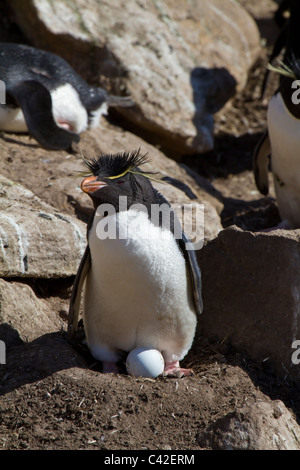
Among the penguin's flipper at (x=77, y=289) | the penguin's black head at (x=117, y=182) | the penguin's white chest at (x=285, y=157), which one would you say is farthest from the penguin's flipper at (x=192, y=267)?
the penguin's white chest at (x=285, y=157)

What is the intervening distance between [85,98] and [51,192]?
1387 millimetres

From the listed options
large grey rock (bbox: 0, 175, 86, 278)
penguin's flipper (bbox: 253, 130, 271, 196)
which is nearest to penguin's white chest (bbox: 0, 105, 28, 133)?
large grey rock (bbox: 0, 175, 86, 278)

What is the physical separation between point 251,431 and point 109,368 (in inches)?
35.3

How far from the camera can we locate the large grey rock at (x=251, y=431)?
2650 millimetres

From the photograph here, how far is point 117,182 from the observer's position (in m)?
3.06

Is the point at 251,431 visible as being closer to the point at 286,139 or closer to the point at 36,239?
the point at 36,239

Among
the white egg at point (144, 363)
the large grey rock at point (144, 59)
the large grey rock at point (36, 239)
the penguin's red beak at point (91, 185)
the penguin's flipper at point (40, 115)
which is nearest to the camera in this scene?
the penguin's red beak at point (91, 185)

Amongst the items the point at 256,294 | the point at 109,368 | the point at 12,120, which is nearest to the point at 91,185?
the point at 109,368

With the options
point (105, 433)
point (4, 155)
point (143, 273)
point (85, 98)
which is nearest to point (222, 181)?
point (85, 98)

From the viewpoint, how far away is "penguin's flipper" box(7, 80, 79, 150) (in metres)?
4.96

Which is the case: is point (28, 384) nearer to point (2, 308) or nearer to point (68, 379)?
point (68, 379)

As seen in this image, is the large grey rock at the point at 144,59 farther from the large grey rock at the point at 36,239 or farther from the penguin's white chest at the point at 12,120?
the large grey rock at the point at 36,239

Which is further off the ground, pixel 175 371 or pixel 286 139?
pixel 286 139

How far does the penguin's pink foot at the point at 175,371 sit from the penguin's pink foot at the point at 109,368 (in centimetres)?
24
